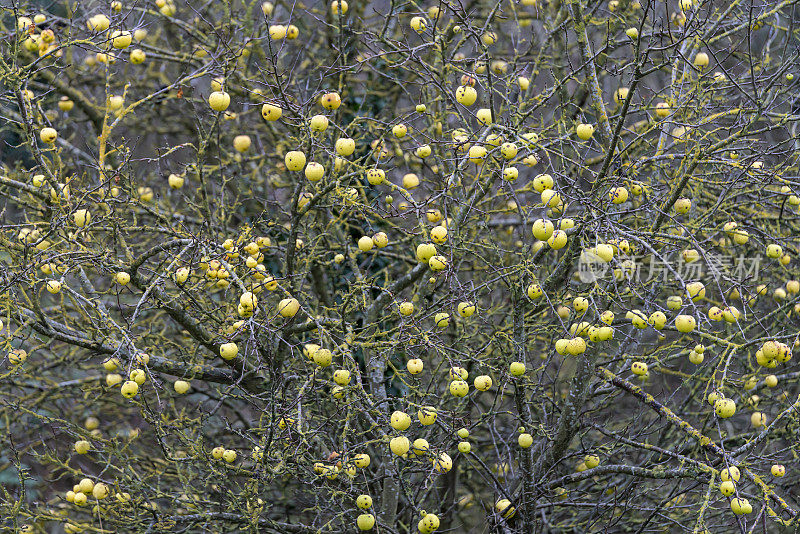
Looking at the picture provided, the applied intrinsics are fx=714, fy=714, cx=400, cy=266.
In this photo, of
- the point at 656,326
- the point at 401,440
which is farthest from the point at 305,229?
the point at 656,326

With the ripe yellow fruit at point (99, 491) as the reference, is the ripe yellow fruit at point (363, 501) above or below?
above

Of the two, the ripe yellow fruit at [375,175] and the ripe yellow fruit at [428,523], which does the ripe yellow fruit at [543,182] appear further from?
the ripe yellow fruit at [428,523]

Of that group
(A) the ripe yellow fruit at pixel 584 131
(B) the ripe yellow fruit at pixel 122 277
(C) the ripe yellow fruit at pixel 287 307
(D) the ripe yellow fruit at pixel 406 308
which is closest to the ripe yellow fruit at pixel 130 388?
(B) the ripe yellow fruit at pixel 122 277

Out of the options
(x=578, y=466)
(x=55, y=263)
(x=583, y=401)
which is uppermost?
(x=55, y=263)

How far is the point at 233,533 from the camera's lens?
4.23 metres

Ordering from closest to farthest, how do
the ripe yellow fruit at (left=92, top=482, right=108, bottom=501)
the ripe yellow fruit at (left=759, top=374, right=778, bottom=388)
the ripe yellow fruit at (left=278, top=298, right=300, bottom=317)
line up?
the ripe yellow fruit at (left=278, top=298, right=300, bottom=317) → the ripe yellow fruit at (left=92, top=482, right=108, bottom=501) → the ripe yellow fruit at (left=759, top=374, right=778, bottom=388)

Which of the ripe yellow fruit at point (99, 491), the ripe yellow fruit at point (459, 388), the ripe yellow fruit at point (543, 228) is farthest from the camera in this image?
the ripe yellow fruit at point (99, 491)

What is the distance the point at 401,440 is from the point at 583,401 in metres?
0.96

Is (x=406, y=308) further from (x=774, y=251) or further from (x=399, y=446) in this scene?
(x=774, y=251)

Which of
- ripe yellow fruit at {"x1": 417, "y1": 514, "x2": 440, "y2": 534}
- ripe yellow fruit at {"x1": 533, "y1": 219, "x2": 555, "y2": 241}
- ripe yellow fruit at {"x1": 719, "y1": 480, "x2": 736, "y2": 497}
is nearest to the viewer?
ripe yellow fruit at {"x1": 719, "y1": 480, "x2": 736, "y2": 497}

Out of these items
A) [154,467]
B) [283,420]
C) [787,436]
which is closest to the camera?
[283,420]

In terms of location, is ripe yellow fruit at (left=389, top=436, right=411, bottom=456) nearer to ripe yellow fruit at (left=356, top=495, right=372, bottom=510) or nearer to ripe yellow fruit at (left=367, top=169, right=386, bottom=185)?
ripe yellow fruit at (left=356, top=495, right=372, bottom=510)

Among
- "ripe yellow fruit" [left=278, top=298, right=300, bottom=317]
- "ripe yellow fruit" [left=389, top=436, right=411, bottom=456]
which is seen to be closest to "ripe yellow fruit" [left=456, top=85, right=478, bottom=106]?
"ripe yellow fruit" [left=278, top=298, right=300, bottom=317]

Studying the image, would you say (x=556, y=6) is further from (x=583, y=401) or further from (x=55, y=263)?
(x=55, y=263)
